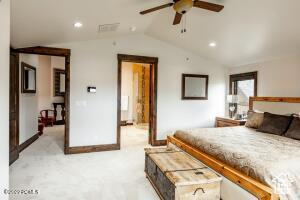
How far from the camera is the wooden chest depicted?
217 cm

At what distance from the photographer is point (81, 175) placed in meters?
3.37

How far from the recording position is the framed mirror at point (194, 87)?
5516mm

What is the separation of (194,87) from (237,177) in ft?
12.1

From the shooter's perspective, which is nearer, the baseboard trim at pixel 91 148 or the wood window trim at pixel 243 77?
the baseboard trim at pixel 91 148

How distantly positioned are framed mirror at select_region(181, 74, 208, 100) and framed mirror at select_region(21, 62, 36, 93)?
13.4 feet

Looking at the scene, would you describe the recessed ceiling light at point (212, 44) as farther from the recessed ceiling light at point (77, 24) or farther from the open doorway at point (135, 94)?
the open doorway at point (135, 94)

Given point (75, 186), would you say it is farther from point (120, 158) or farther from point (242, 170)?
point (242, 170)

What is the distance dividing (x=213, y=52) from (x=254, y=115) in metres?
1.98

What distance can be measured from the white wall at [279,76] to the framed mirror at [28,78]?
5.79 meters

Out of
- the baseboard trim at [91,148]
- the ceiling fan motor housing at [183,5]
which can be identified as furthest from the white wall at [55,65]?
the ceiling fan motor housing at [183,5]

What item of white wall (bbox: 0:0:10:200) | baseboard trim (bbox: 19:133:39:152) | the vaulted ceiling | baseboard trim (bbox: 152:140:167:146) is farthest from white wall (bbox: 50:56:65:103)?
white wall (bbox: 0:0:10:200)

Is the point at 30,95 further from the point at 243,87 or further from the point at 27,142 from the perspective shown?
the point at 243,87

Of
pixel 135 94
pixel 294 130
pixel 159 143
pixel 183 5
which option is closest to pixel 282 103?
pixel 294 130

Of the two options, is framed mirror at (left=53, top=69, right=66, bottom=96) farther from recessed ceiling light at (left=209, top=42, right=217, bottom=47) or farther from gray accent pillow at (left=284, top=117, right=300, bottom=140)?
gray accent pillow at (left=284, top=117, right=300, bottom=140)
